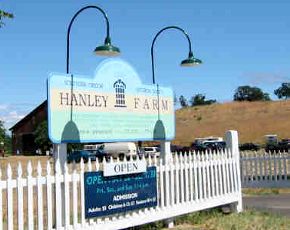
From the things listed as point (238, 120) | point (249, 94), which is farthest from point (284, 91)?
point (238, 120)

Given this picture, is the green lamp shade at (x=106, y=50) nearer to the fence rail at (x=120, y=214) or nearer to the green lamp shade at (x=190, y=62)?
the fence rail at (x=120, y=214)

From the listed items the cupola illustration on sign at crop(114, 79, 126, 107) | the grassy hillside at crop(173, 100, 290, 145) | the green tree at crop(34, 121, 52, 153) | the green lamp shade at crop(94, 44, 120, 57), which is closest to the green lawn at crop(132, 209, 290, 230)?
the cupola illustration on sign at crop(114, 79, 126, 107)

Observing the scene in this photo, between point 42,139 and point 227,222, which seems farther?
point 42,139

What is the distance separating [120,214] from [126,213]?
0.53 feet


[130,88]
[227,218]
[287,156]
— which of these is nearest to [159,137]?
[130,88]

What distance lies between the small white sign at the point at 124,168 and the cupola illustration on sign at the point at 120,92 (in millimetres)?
1263

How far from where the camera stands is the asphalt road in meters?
13.8

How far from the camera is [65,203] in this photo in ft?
29.0

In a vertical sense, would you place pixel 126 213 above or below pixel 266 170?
below

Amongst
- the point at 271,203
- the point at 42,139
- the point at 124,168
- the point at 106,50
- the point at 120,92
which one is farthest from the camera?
the point at 42,139

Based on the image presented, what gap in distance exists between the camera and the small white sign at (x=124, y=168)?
9688 millimetres

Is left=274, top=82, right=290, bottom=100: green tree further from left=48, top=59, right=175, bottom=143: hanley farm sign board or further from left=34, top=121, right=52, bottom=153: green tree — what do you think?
left=48, top=59, right=175, bottom=143: hanley farm sign board

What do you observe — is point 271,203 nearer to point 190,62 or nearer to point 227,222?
point 227,222

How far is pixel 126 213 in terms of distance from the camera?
10.1 m
